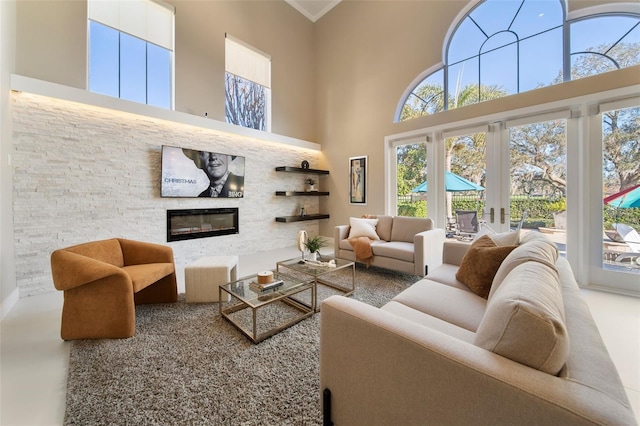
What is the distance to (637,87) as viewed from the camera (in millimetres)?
2670

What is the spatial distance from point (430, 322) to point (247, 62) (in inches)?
225

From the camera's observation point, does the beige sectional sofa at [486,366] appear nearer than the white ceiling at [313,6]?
Yes

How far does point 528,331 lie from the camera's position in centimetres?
73

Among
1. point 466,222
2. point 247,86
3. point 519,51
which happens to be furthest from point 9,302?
point 519,51

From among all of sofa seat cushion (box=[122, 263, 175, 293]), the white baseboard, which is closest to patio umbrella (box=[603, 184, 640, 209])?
sofa seat cushion (box=[122, 263, 175, 293])

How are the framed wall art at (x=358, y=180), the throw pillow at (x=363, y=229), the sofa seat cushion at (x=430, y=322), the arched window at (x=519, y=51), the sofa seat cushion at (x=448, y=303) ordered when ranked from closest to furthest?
1. the sofa seat cushion at (x=430, y=322)
2. the sofa seat cushion at (x=448, y=303)
3. the arched window at (x=519, y=51)
4. the throw pillow at (x=363, y=229)
5. the framed wall art at (x=358, y=180)

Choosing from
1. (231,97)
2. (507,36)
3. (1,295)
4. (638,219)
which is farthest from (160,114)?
(638,219)

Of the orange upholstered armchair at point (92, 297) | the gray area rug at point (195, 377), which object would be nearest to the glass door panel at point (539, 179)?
the gray area rug at point (195, 377)

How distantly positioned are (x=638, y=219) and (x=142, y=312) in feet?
18.0

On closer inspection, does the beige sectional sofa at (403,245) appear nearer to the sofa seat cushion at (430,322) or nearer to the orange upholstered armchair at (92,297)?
the sofa seat cushion at (430,322)

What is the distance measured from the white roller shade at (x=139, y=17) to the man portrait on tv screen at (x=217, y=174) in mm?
1824

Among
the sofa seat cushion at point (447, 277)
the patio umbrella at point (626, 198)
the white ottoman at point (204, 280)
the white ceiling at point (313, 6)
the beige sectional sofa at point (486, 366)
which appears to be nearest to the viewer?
the beige sectional sofa at point (486, 366)

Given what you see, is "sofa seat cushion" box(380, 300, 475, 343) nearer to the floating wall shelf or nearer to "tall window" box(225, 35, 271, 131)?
the floating wall shelf

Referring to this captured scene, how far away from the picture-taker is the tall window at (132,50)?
341 cm
